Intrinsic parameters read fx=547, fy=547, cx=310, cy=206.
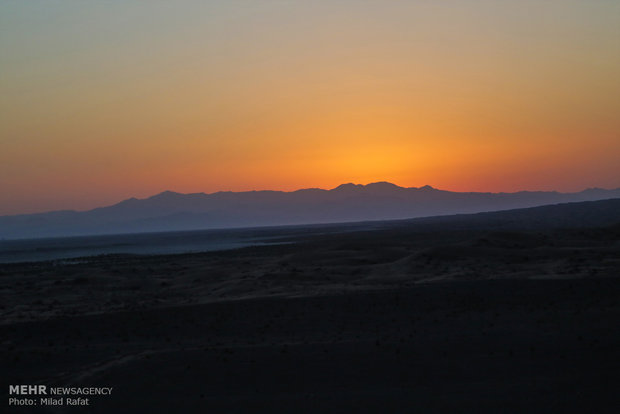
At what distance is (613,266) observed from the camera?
2852 cm

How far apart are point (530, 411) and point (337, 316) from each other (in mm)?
10724

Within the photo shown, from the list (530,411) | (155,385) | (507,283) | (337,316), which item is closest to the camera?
(530,411)

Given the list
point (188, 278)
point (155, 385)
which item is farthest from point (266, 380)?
point (188, 278)

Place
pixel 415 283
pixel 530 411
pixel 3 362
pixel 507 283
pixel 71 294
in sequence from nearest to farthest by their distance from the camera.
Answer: pixel 530 411 → pixel 3 362 → pixel 507 283 → pixel 415 283 → pixel 71 294

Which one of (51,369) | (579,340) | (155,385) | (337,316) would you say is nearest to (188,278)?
(337,316)

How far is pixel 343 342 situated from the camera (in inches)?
642

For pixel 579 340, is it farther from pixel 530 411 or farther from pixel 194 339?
pixel 194 339

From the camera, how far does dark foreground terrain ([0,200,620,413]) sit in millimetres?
11688

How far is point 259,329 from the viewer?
19.2 metres

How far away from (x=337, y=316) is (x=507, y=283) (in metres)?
8.96

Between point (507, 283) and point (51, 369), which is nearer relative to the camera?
point (51, 369)

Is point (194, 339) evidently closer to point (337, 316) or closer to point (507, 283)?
point (337, 316)

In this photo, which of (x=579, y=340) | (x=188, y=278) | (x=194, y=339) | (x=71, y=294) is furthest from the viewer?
(x=188, y=278)

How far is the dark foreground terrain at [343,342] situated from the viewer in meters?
11.7
